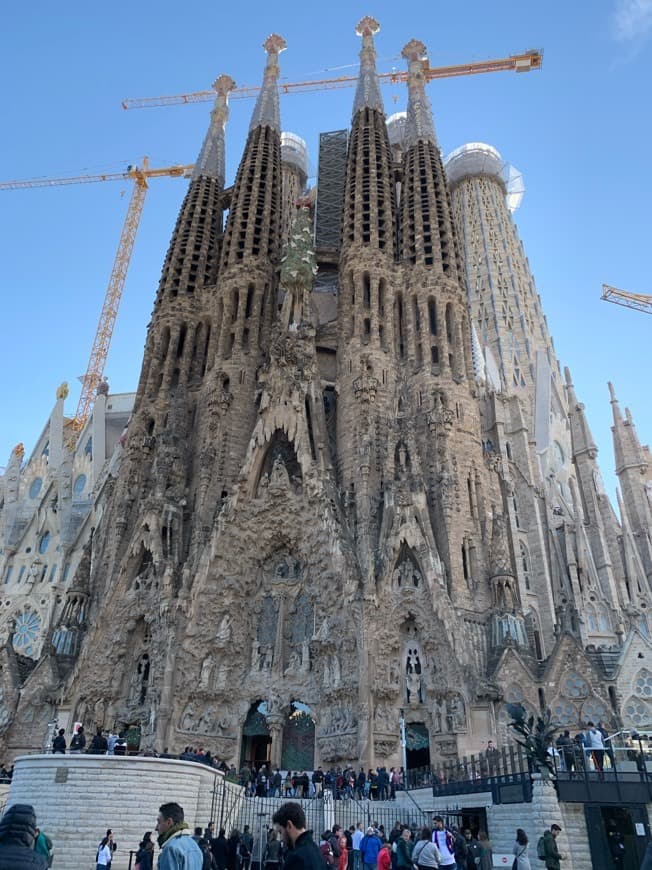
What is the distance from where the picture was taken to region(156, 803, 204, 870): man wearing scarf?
13.3 ft

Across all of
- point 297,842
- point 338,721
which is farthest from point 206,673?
point 297,842

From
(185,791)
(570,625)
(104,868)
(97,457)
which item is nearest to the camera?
(104,868)

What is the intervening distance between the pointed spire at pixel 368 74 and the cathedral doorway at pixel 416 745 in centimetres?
3520

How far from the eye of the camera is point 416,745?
24.0m

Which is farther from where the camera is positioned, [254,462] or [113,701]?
[254,462]

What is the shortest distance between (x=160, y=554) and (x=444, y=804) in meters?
16.0

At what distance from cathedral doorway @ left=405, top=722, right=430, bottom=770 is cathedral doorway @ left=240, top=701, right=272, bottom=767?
5.51 metres

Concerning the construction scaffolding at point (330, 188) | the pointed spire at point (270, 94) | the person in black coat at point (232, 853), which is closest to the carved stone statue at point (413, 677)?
the person in black coat at point (232, 853)

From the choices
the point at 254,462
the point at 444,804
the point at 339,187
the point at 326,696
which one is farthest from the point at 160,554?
the point at 339,187

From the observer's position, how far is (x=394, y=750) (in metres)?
23.4

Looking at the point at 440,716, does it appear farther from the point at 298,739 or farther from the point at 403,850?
the point at 403,850

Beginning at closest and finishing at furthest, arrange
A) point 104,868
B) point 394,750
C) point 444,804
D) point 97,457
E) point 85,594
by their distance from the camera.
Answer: point 104,868, point 444,804, point 394,750, point 85,594, point 97,457

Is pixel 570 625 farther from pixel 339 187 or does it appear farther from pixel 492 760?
pixel 339 187

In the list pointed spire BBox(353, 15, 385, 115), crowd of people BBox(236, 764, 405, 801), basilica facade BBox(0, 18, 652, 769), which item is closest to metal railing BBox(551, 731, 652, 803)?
crowd of people BBox(236, 764, 405, 801)
